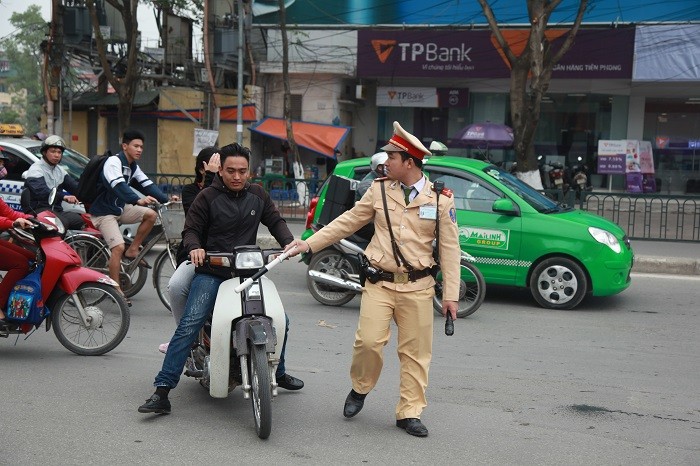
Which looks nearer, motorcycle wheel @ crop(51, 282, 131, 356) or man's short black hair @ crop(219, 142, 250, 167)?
man's short black hair @ crop(219, 142, 250, 167)

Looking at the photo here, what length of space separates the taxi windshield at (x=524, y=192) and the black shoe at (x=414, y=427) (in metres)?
5.12

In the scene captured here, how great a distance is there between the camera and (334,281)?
913cm

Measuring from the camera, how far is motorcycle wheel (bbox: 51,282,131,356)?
22.3ft

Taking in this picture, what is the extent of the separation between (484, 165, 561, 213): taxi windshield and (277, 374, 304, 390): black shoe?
4.68m

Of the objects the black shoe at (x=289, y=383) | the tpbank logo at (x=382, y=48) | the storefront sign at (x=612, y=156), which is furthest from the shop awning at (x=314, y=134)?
the black shoe at (x=289, y=383)

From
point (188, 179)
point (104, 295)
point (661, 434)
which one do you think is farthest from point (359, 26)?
point (661, 434)

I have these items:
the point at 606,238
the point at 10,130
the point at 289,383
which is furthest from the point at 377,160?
the point at 10,130

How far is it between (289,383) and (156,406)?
0.99 meters

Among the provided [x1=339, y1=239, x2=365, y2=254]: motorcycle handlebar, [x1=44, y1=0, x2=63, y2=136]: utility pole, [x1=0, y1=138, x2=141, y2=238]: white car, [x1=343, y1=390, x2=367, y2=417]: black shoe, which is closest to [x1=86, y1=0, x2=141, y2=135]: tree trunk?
[x1=44, y1=0, x2=63, y2=136]: utility pole

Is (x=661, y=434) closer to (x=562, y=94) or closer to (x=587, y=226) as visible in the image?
(x=587, y=226)

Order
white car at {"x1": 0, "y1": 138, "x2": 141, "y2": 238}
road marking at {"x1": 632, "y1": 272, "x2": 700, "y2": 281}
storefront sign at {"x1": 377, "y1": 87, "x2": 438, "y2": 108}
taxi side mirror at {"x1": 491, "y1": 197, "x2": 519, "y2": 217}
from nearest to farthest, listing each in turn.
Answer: taxi side mirror at {"x1": 491, "y1": 197, "x2": 519, "y2": 217} < white car at {"x1": 0, "y1": 138, "x2": 141, "y2": 238} < road marking at {"x1": 632, "y1": 272, "x2": 700, "y2": 281} < storefront sign at {"x1": 377, "y1": 87, "x2": 438, "y2": 108}

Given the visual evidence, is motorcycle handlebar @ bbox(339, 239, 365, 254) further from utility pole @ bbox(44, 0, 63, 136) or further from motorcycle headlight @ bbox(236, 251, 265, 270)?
utility pole @ bbox(44, 0, 63, 136)

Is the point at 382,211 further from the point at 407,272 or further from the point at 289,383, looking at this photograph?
the point at 289,383

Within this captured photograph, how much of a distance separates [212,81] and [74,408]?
21.1 m
